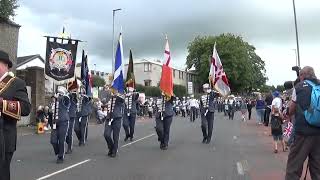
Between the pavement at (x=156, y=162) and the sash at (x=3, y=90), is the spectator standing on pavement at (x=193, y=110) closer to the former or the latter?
the pavement at (x=156, y=162)

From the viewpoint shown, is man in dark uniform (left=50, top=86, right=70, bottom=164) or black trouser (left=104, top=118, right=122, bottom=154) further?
black trouser (left=104, top=118, right=122, bottom=154)

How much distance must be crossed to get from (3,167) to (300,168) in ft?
14.4

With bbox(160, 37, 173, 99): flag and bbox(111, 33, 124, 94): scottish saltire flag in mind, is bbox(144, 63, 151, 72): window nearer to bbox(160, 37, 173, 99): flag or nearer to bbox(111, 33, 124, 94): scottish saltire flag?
bbox(160, 37, 173, 99): flag

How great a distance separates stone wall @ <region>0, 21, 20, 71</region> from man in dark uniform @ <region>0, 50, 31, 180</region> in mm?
27217

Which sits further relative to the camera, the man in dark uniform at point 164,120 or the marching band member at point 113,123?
the man in dark uniform at point 164,120

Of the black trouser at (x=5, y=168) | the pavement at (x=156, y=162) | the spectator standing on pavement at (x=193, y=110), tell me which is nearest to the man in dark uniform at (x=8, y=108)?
the black trouser at (x=5, y=168)

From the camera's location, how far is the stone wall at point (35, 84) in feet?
101

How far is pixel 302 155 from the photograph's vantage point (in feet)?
26.9

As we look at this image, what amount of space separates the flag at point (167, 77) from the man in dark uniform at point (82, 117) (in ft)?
8.78

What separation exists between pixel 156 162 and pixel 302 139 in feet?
18.7

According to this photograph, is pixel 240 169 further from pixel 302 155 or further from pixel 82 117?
pixel 82 117

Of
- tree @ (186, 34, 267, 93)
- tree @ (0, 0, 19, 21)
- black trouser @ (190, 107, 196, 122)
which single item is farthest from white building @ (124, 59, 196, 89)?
A: tree @ (0, 0, 19, 21)

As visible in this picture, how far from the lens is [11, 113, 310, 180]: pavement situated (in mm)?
11258

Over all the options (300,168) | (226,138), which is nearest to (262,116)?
(226,138)
